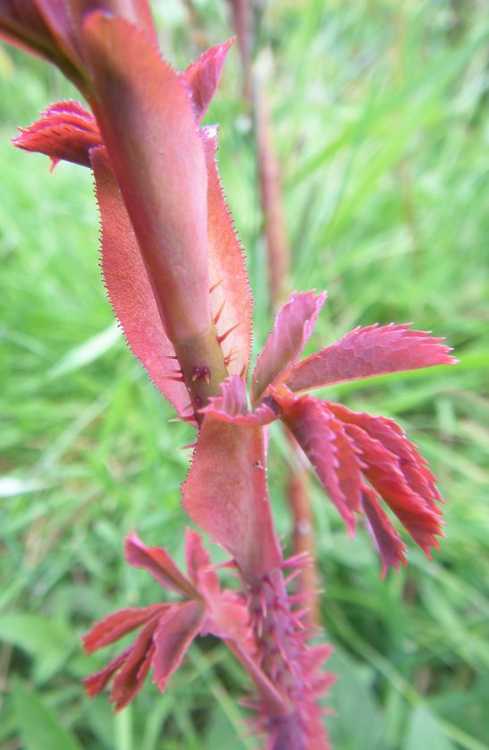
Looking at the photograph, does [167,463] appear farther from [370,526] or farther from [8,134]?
[8,134]

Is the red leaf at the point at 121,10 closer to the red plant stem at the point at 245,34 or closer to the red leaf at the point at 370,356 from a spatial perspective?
the red leaf at the point at 370,356

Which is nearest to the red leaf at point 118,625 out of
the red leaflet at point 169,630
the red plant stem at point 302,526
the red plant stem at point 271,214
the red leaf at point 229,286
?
the red leaflet at point 169,630

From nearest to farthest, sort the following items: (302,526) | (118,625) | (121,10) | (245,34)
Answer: (121,10) → (118,625) → (302,526) → (245,34)

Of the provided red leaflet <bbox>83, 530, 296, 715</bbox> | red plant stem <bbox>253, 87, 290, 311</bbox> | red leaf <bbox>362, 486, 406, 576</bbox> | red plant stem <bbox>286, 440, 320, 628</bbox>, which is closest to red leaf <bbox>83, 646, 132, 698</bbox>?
red leaflet <bbox>83, 530, 296, 715</bbox>

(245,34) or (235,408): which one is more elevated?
(245,34)

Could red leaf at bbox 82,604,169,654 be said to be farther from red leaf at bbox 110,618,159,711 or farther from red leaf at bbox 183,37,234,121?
red leaf at bbox 183,37,234,121

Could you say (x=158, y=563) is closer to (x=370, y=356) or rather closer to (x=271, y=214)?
(x=370, y=356)

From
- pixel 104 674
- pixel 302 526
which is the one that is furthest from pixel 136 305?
pixel 302 526
